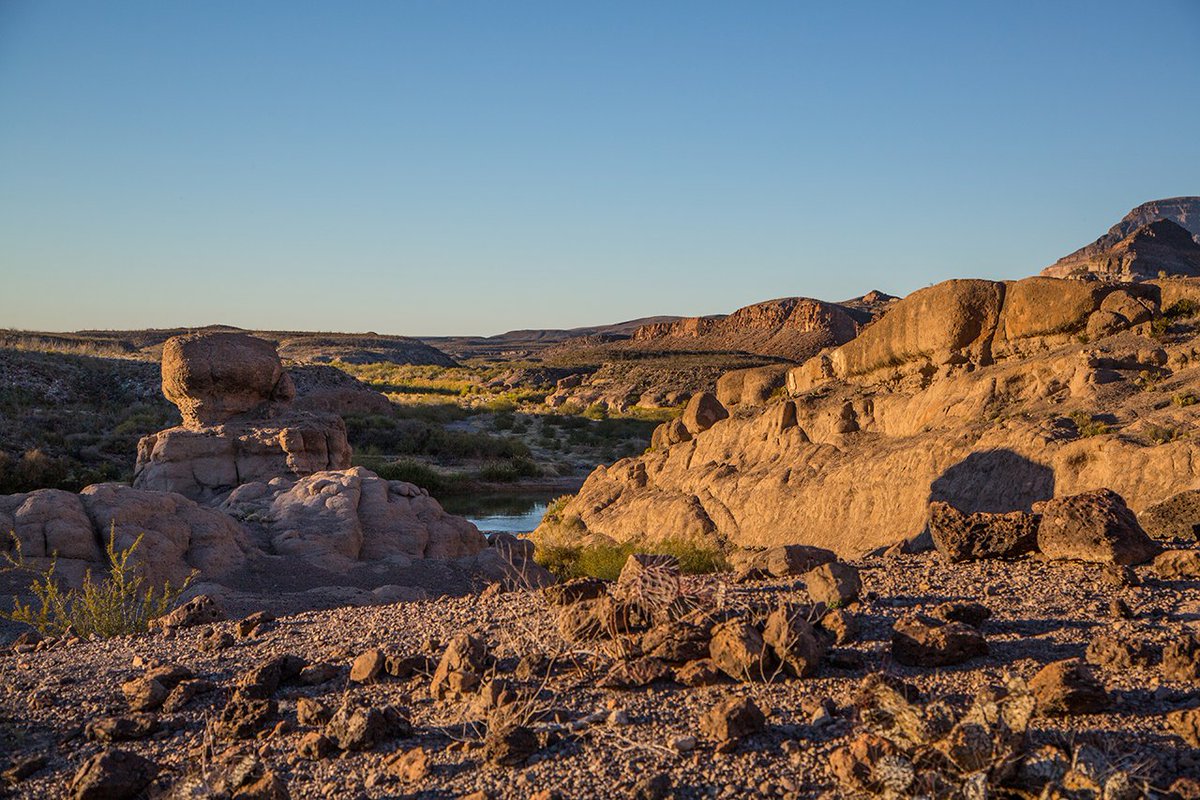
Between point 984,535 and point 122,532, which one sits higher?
point 984,535

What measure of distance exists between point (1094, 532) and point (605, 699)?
13.0 feet

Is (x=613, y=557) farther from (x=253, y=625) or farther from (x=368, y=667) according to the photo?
(x=368, y=667)

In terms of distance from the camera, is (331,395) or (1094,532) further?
(331,395)

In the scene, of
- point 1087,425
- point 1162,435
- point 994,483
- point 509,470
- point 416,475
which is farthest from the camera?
point 509,470

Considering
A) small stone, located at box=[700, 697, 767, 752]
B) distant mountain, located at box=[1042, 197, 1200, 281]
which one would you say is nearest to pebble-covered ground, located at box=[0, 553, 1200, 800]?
small stone, located at box=[700, 697, 767, 752]

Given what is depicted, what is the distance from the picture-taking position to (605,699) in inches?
214

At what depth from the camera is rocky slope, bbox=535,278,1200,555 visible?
33.0ft

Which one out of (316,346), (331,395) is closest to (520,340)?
(316,346)

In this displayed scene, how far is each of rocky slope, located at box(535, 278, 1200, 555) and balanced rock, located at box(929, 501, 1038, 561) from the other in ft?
6.60

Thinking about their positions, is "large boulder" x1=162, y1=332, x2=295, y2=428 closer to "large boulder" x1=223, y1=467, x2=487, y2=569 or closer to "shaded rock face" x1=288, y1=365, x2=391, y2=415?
"large boulder" x1=223, y1=467, x2=487, y2=569

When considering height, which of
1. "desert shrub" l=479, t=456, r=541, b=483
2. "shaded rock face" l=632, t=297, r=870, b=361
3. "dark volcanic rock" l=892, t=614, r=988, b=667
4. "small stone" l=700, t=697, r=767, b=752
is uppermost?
"shaded rock face" l=632, t=297, r=870, b=361

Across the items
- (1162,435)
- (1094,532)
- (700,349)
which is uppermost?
(700,349)

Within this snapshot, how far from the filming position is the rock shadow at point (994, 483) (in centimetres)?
1016

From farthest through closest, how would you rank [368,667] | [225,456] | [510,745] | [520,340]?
[520,340] < [225,456] < [368,667] < [510,745]
